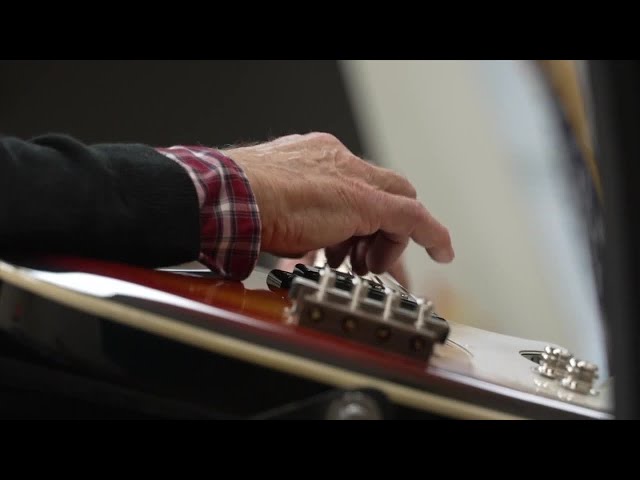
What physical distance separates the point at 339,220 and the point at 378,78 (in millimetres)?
2052

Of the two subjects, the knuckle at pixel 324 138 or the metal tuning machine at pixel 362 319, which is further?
the knuckle at pixel 324 138

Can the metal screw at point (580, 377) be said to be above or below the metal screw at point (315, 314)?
below

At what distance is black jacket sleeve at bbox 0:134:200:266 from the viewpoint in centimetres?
53

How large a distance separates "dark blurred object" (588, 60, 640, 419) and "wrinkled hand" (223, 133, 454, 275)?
1.25 ft

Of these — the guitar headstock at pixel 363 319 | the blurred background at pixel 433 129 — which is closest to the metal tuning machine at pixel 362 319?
the guitar headstock at pixel 363 319

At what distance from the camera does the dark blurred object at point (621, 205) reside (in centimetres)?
32

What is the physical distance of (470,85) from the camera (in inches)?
103

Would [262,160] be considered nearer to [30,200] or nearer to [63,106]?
[30,200]

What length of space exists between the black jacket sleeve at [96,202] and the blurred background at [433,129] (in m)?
1.60

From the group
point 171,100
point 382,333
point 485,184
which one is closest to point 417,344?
point 382,333

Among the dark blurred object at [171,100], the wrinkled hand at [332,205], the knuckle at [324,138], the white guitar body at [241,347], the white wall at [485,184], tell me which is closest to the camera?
the white guitar body at [241,347]

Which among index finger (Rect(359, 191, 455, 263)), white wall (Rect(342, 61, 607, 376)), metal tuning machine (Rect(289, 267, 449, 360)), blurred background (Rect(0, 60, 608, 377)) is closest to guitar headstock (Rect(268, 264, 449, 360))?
metal tuning machine (Rect(289, 267, 449, 360))

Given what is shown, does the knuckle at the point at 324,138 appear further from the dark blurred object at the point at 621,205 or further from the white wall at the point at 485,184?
the white wall at the point at 485,184
